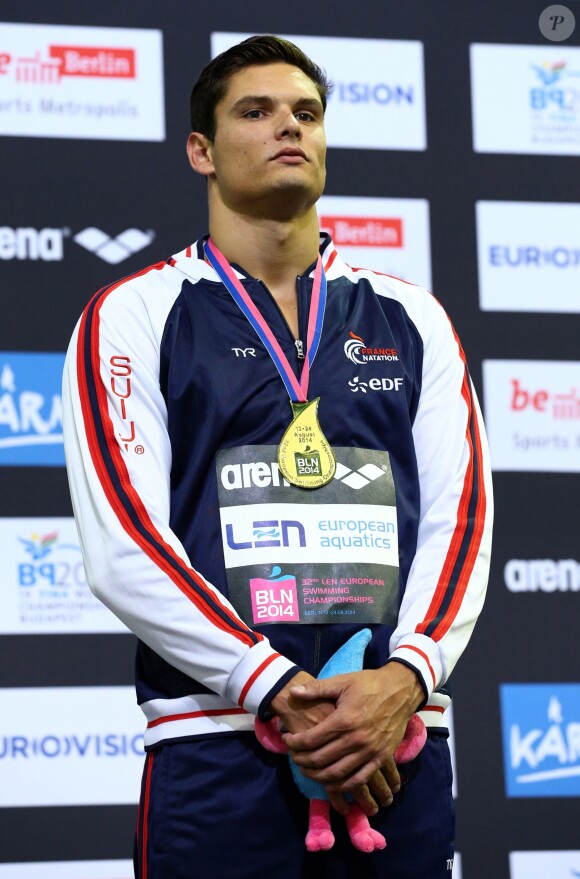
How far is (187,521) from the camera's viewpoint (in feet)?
5.64

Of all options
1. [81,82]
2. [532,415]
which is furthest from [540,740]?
[81,82]

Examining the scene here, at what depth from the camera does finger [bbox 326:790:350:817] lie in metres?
1.54

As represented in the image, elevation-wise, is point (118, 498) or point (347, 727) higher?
point (118, 498)

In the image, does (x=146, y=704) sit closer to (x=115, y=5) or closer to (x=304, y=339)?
(x=304, y=339)

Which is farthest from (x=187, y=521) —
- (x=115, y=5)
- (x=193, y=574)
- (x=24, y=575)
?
(x=115, y=5)

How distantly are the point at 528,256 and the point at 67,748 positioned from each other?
1572 mm

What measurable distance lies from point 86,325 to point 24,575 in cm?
115

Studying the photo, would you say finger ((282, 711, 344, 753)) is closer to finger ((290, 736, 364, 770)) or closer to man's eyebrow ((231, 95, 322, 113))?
finger ((290, 736, 364, 770))

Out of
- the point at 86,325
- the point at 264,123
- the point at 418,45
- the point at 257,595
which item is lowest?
the point at 257,595

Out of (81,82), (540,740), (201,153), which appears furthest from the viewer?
(81,82)

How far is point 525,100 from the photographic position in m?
3.26

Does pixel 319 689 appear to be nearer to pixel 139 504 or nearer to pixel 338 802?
pixel 338 802

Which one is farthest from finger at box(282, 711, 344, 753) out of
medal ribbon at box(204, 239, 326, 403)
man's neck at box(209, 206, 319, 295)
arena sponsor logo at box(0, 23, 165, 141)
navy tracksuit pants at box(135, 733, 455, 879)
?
arena sponsor logo at box(0, 23, 165, 141)

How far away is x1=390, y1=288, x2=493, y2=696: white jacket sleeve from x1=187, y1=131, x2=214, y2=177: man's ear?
14.9 inches
